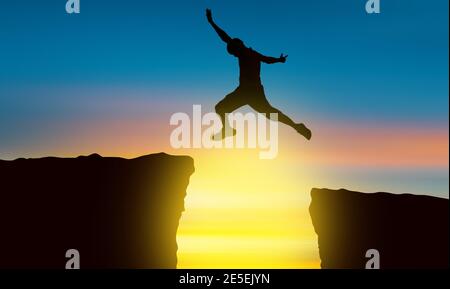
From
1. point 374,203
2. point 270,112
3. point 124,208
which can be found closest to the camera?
point 270,112

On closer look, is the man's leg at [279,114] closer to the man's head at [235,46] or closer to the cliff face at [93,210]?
the man's head at [235,46]

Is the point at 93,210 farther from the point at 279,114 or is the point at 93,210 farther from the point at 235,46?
the point at 235,46

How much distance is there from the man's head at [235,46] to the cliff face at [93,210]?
14258mm

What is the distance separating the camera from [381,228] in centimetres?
3127

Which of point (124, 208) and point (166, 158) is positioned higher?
point (166, 158)

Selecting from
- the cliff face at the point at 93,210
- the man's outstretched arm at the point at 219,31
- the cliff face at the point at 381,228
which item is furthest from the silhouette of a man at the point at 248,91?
the cliff face at the point at 381,228

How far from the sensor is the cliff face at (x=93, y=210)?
28.2 meters

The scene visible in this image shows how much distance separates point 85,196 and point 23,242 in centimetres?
357

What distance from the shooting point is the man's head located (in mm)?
16375

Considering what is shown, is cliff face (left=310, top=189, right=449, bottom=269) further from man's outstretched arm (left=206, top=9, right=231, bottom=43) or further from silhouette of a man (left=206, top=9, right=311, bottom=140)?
man's outstretched arm (left=206, top=9, right=231, bottom=43)

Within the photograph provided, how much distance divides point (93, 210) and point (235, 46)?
15374 millimetres

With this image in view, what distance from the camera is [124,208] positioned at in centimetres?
2889
